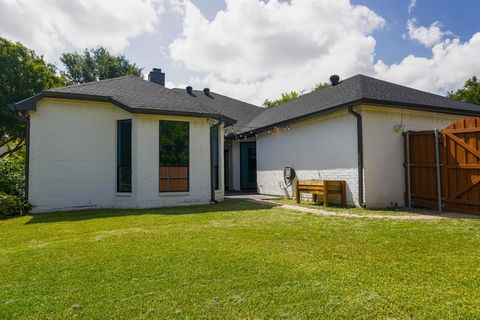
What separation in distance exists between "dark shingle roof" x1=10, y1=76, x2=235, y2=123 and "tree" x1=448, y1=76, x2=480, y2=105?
25.6 m

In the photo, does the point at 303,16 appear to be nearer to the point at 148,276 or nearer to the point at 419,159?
the point at 419,159

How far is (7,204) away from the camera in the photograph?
7988mm

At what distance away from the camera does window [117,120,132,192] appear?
9344 millimetres

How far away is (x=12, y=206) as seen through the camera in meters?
8.07

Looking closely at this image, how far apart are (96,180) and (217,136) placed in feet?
14.3

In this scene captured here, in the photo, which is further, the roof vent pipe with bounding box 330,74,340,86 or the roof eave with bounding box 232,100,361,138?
the roof vent pipe with bounding box 330,74,340,86

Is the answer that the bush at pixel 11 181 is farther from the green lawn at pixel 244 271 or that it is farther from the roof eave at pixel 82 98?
the green lawn at pixel 244 271

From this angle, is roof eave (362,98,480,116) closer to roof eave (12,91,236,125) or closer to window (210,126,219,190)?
roof eave (12,91,236,125)

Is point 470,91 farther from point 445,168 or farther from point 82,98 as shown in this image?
point 82,98

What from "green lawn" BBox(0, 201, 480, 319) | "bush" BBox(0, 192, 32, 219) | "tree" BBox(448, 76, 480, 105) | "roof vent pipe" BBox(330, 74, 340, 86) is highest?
"tree" BBox(448, 76, 480, 105)

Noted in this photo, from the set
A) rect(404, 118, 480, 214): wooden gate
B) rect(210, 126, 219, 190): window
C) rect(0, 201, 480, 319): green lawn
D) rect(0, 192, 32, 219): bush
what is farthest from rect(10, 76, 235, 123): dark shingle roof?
rect(404, 118, 480, 214): wooden gate

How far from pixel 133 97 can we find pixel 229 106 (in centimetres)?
993

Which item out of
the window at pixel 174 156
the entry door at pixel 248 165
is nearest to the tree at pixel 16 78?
the window at pixel 174 156

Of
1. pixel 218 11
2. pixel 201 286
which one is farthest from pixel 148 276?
pixel 218 11
